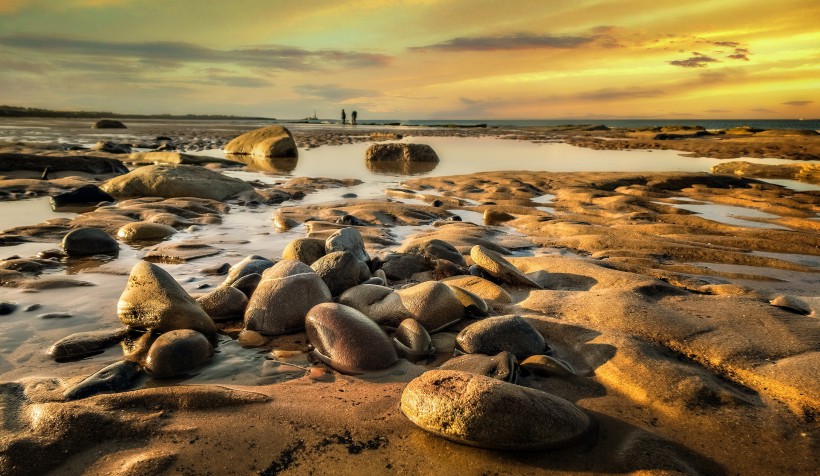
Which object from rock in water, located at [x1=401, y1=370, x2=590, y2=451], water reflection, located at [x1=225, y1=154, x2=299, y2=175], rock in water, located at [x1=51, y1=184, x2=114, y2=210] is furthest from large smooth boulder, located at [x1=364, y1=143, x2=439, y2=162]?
rock in water, located at [x1=401, y1=370, x2=590, y2=451]

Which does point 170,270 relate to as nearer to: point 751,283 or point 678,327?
point 678,327

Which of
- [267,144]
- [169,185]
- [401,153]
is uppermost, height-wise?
[267,144]

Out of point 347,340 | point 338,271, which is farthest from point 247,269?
point 347,340

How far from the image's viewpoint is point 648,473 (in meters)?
1.61

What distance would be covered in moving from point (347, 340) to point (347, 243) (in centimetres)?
154

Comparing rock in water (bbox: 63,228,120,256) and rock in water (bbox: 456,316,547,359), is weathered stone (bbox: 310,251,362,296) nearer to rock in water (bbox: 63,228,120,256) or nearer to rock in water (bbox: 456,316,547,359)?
rock in water (bbox: 456,316,547,359)

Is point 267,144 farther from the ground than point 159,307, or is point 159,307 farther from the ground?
point 267,144

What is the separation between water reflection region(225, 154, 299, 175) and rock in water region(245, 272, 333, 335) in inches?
381

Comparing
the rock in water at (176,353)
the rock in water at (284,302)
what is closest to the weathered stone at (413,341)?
the rock in water at (284,302)

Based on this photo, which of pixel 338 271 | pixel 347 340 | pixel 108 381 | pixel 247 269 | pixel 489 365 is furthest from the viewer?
pixel 247 269

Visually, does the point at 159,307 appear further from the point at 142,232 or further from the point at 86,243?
the point at 142,232

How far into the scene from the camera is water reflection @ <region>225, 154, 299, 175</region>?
13016 millimetres

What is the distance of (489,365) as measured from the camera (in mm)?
2303

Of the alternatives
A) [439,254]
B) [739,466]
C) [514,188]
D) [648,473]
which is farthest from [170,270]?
[514,188]
